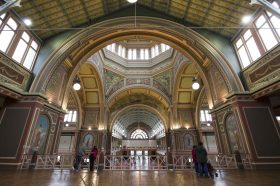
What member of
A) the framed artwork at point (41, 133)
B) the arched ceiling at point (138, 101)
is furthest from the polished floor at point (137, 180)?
the arched ceiling at point (138, 101)

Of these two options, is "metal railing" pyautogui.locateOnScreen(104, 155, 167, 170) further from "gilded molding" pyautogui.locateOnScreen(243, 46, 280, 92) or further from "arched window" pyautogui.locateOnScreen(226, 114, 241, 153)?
"gilded molding" pyautogui.locateOnScreen(243, 46, 280, 92)

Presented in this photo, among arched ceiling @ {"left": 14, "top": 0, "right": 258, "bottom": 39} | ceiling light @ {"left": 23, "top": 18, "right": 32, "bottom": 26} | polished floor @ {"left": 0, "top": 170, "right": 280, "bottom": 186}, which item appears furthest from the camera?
ceiling light @ {"left": 23, "top": 18, "right": 32, "bottom": 26}

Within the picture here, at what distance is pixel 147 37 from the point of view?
11.7 meters

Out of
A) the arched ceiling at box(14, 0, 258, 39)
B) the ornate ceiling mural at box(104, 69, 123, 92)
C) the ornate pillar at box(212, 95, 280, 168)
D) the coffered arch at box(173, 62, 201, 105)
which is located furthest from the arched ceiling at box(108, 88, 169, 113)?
the ornate pillar at box(212, 95, 280, 168)

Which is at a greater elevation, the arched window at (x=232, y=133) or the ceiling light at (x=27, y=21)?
the ceiling light at (x=27, y=21)

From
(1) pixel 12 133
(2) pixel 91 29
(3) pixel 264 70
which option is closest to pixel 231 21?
(3) pixel 264 70

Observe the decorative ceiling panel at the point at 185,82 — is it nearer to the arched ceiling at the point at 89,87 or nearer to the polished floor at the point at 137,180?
the arched ceiling at the point at 89,87

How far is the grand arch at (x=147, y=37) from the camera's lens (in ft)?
29.8

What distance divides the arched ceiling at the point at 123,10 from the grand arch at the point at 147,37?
792 mm

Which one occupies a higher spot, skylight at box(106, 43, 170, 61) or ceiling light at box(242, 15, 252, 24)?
skylight at box(106, 43, 170, 61)

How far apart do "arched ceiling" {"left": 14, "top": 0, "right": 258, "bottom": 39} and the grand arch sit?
0.79 meters

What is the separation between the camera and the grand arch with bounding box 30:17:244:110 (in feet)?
29.8

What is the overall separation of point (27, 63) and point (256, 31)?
42.2 feet

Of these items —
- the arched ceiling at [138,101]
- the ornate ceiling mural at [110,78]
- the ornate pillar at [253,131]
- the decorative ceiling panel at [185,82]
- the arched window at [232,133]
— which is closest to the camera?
the ornate pillar at [253,131]
